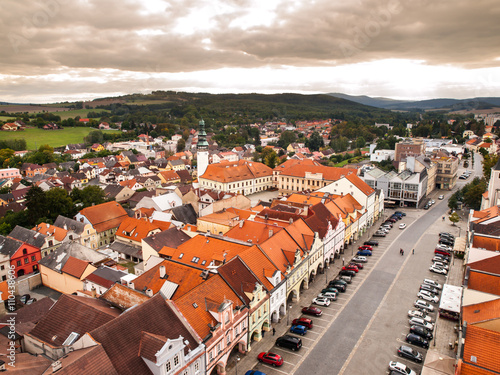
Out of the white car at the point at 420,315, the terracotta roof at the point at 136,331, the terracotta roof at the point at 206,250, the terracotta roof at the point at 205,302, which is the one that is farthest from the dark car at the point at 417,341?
the terracotta roof at the point at 136,331

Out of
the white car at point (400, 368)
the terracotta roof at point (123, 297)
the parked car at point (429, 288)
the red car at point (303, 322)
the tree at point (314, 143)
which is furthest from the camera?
the tree at point (314, 143)

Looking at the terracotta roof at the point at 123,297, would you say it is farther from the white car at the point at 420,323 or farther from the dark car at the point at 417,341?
the white car at the point at 420,323

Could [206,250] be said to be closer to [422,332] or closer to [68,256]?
[68,256]

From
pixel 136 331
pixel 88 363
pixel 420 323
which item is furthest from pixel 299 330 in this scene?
pixel 88 363

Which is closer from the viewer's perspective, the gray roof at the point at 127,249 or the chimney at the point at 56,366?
the chimney at the point at 56,366

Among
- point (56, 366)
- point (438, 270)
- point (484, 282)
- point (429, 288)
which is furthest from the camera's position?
point (438, 270)
